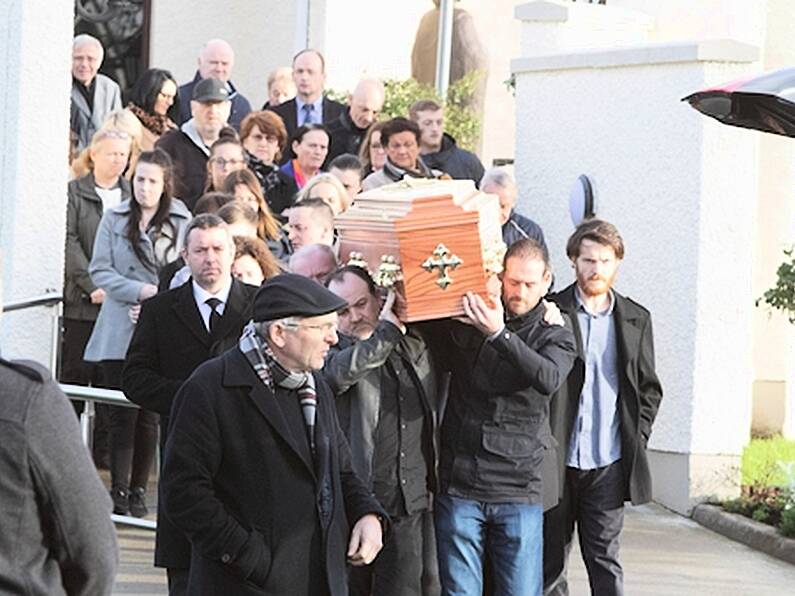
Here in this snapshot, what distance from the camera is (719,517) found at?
12867mm

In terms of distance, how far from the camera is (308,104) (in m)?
14.8

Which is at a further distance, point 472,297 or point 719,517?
point 719,517

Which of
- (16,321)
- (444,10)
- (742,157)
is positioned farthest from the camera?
(444,10)

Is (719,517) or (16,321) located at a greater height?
(16,321)

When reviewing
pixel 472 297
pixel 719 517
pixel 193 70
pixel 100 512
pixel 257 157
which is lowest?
pixel 719 517

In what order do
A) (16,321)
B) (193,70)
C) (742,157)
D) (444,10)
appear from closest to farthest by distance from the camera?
(16,321) → (742,157) → (444,10) → (193,70)

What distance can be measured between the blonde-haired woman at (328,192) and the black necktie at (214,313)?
7.22 ft

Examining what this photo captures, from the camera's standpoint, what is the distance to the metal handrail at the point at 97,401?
10.4 m

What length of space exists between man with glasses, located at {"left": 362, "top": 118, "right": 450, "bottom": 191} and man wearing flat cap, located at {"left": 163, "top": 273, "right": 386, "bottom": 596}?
5.88 metres

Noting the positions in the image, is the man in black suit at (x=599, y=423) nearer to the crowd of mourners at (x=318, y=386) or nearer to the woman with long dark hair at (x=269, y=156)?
the crowd of mourners at (x=318, y=386)

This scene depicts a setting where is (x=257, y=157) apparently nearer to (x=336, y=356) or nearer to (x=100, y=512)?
(x=336, y=356)

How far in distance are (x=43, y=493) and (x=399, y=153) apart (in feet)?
26.7

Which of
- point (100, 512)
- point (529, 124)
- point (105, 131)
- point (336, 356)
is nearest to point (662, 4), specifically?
point (529, 124)

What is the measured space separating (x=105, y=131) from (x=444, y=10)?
688cm
